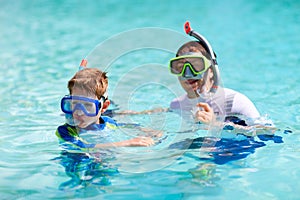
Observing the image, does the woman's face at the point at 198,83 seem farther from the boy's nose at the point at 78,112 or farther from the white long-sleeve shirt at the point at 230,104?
the boy's nose at the point at 78,112

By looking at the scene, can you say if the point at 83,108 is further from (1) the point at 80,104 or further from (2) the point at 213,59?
(2) the point at 213,59

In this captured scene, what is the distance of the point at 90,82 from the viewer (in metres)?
3.35

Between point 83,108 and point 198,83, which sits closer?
point 83,108

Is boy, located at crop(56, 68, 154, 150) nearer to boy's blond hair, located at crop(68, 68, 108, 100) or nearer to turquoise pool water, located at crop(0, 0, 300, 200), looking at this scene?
boy's blond hair, located at crop(68, 68, 108, 100)

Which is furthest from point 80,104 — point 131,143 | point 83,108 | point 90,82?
point 131,143

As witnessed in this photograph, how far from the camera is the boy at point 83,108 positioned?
3287 millimetres

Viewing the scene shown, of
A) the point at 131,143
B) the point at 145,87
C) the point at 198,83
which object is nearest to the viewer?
the point at 131,143

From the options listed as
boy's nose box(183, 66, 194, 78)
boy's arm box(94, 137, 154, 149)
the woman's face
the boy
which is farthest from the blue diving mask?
the woman's face

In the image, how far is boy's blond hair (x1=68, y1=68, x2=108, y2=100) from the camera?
3.34m

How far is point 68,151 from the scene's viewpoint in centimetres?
355

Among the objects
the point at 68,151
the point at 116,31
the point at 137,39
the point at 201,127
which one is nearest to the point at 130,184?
the point at 68,151

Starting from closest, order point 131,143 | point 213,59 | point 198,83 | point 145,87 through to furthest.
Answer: point 131,143 < point 213,59 < point 198,83 < point 145,87

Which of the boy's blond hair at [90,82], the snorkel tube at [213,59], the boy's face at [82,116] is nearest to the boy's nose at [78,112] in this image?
the boy's face at [82,116]

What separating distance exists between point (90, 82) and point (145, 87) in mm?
2729
